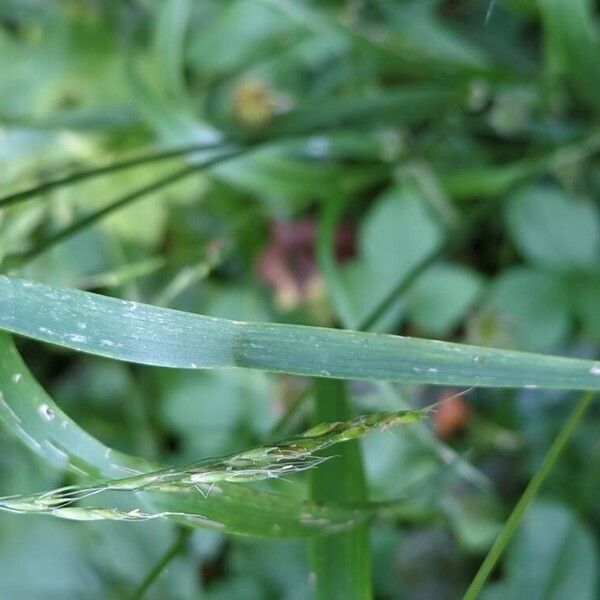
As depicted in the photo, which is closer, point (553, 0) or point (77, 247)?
point (553, 0)

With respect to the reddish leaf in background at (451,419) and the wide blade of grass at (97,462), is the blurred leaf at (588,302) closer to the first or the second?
the reddish leaf in background at (451,419)

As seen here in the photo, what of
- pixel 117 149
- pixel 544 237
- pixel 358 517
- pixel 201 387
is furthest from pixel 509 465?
pixel 117 149

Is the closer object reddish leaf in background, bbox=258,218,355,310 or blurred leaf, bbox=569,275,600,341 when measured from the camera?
blurred leaf, bbox=569,275,600,341

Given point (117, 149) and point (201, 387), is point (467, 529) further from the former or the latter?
point (117, 149)

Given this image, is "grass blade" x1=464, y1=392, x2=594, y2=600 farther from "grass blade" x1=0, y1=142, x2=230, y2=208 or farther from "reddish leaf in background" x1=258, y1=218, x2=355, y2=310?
"reddish leaf in background" x1=258, y1=218, x2=355, y2=310

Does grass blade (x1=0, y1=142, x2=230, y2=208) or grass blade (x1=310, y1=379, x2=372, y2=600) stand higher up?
grass blade (x1=0, y1=142, x2=230, y2=208)

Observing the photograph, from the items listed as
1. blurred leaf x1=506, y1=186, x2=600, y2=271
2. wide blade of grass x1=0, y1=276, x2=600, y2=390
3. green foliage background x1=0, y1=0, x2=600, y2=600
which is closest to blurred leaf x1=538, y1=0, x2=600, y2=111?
green foliage background x1=0, y1=0, x2=600, y2=600
